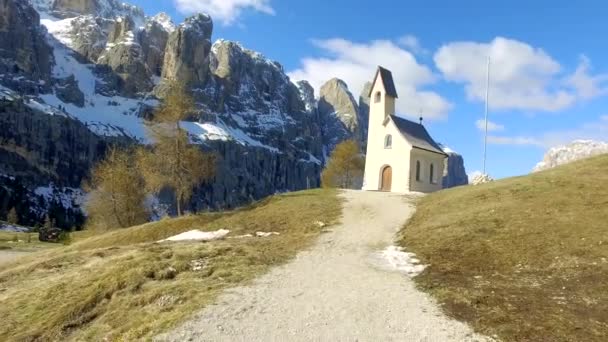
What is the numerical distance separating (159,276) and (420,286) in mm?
10246

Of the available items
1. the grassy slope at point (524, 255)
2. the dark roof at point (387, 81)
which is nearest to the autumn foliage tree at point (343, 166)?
the dark roof at point (387, 81)

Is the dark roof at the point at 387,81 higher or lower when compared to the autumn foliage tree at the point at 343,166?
higher

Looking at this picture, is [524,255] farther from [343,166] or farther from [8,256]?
[343,166]

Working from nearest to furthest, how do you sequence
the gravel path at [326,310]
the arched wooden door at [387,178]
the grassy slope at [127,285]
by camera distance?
the gravel path at [326,310] < the grassy slope at [127,285] < the arched wooden door at [387,178]

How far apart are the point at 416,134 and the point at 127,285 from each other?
4868 cm

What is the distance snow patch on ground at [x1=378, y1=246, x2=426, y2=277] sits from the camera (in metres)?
20.2

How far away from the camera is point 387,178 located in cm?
5912

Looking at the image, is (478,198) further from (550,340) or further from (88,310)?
(88,310)

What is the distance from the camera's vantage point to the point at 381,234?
28109 millimetres

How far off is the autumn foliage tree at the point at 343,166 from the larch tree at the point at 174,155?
34211mm

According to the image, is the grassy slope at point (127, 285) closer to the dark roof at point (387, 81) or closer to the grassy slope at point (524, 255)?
the grassy slope at point (524, 255)

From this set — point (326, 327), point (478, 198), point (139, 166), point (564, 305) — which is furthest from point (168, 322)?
point (139, 166)

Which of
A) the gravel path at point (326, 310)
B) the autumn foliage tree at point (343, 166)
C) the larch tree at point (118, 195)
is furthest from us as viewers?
the autumn foliage tree at point (343, 166)

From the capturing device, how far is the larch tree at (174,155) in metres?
43.6
